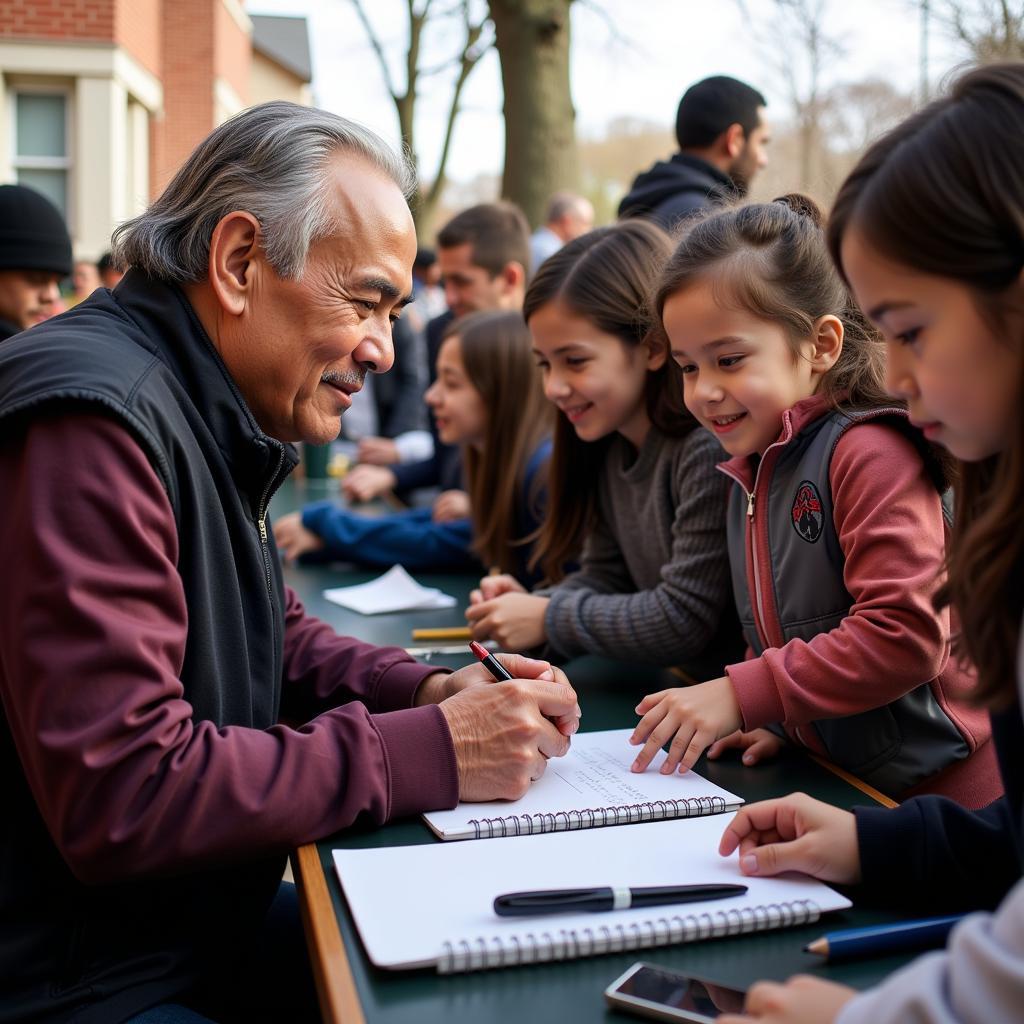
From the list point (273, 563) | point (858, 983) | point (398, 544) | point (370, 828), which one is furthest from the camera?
point (398, 544)

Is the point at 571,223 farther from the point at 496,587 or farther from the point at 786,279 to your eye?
the point at 786,279

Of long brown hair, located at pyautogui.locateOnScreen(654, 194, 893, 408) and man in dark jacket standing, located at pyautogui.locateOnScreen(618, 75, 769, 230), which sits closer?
long brown hair, located at pyautogui.locateOnScreen(654, 194, 893, 408)

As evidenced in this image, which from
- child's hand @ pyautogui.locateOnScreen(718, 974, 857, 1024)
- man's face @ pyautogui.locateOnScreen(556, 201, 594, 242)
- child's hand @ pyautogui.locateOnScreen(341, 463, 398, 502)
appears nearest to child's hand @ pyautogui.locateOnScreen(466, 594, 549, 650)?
child's hand @ pyautogui.locateOnScreen(718, 974, 857, 1024)

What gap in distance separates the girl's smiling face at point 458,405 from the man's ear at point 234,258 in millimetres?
1796

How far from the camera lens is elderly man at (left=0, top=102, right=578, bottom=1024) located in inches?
48.5

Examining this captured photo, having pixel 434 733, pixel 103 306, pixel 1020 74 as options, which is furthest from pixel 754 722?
pixel 103 306

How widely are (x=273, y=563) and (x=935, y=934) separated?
1.09 m

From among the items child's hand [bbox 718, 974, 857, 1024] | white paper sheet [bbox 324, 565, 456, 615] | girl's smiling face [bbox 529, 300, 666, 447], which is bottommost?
white paper sheet [bbox 324, 565, 456, 615]

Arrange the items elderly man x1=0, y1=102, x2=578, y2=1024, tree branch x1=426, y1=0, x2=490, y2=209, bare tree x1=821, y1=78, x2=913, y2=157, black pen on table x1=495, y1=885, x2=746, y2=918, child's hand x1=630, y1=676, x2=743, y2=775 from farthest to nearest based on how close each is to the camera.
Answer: bare tree x1=821, y1=78, x2=913, y2=157, tree branch x1=426, y1=0, x2=490, y2=209, child's hand x1=630, y1=676, x2=743, y2=775, elderly man x1=0, y1=102, x2=578, y2=1024, black pen on table x1=495, y1=885, x2=746, y2=918

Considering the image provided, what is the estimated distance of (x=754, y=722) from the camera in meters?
1.67

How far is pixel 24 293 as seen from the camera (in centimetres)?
423

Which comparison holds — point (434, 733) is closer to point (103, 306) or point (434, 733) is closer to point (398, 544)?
point (103, 306)

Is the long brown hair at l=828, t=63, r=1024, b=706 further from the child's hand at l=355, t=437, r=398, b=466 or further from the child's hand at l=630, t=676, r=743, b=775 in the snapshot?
the child's hand at l=355, t=437, r=398, b=466

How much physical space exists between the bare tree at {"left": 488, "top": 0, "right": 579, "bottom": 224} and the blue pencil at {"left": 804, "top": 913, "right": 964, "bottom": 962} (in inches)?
305
